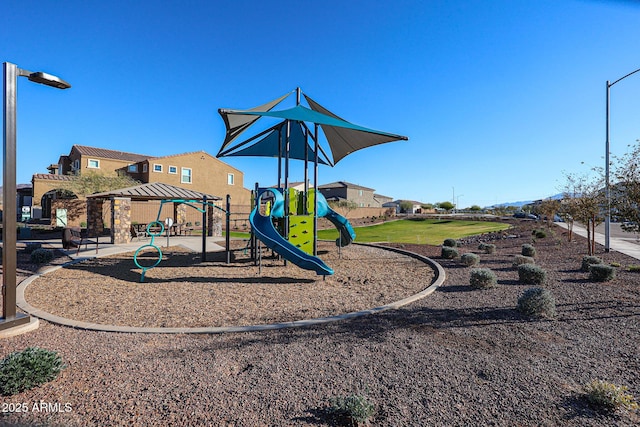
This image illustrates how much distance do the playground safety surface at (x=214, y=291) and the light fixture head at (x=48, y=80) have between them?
3.85 meters

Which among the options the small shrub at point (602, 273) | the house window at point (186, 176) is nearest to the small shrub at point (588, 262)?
the small shrub at point (602, 273)

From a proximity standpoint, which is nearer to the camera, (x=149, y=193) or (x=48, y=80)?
(x=48, y=80)

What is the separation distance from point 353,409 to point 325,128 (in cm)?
978

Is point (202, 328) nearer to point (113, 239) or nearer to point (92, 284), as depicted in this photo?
Answer: point (92, 284)

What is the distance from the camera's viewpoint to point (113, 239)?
580 inches

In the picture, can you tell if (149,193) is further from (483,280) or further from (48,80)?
(483,280)

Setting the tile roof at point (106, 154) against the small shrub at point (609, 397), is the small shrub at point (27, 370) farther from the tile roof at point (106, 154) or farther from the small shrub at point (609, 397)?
the tile roof at point (106, 154)

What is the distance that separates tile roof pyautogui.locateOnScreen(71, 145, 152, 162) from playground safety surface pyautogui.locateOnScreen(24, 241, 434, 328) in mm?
26131

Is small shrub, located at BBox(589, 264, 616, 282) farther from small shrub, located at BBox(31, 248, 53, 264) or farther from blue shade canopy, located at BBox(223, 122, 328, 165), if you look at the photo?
small shrub, located at BBox(31, 248, 53, 264)

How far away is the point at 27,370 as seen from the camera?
2.85m

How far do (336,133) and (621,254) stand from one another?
1248cm

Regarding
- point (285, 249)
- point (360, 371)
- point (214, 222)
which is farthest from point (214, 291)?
point (214, 222)

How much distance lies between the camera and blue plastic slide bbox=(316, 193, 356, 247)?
11234 mm

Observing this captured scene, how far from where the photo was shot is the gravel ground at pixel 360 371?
262 cm
